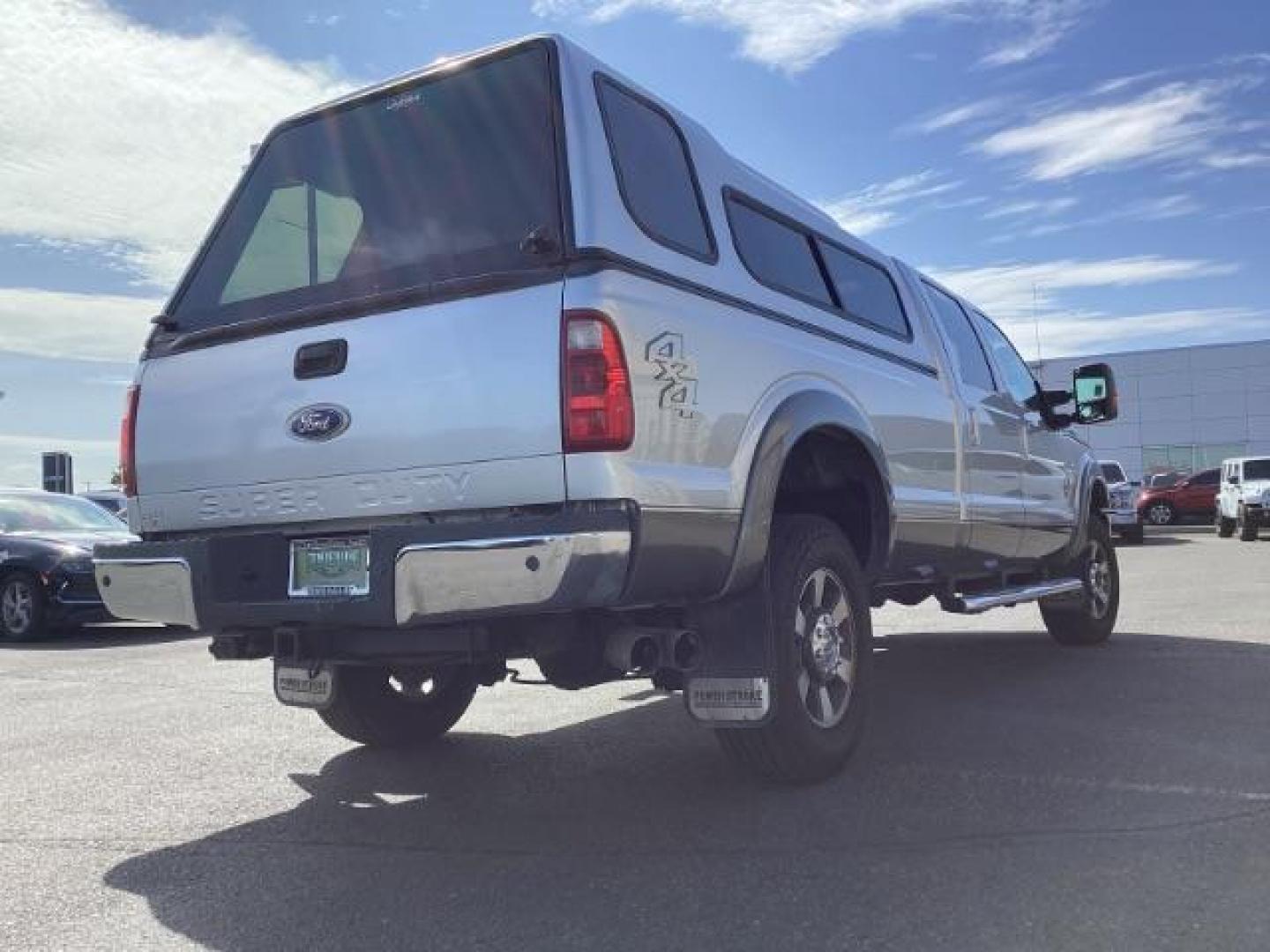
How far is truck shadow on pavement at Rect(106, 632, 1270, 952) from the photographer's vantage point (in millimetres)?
2855

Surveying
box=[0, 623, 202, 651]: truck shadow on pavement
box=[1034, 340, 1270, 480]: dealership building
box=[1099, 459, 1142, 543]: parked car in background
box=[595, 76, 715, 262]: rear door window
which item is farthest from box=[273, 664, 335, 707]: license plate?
box=[1034, 340, 1270, 480]: dealership building

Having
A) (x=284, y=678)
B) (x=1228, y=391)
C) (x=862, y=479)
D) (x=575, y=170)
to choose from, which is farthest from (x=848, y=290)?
(x=1228, y=391)

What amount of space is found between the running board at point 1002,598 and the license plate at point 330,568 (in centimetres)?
323

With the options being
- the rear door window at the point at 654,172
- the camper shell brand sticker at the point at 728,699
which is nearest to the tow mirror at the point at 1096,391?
the rear door window at the point at 654,172

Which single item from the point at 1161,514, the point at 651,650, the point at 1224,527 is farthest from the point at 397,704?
the point at 1161,514

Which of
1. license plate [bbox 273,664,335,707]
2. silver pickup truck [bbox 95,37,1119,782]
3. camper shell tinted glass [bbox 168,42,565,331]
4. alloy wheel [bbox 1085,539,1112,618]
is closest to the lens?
silver pickup truck [bbox 95,37,1119,782]

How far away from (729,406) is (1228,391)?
161ft

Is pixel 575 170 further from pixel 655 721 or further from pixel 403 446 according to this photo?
pixel 655 721

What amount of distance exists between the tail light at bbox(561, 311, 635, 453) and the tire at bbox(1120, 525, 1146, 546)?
2156cm

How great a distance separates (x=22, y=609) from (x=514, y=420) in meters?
9.08

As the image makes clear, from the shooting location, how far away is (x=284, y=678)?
167 inches

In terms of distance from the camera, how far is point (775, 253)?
14.7 ft

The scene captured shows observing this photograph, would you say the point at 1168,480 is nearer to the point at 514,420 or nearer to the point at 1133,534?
the point at 1133,534

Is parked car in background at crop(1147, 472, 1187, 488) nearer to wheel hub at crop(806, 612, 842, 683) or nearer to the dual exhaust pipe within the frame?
wheel hub at crop(806, 612, 842, 683)
